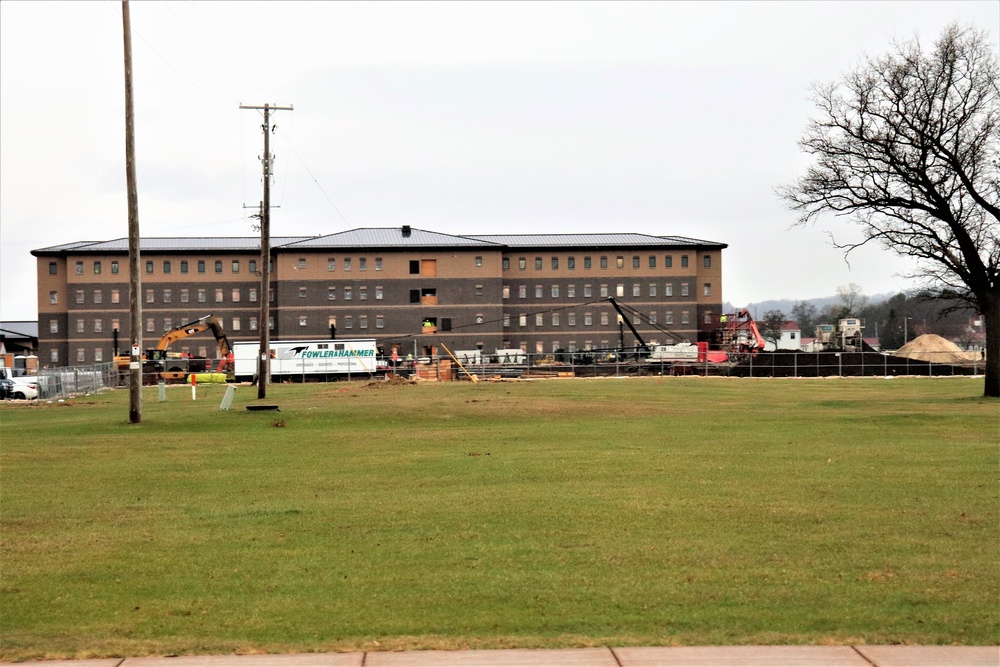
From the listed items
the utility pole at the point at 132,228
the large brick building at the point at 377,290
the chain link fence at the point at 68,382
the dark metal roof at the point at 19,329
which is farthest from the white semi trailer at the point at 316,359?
the dark metal roof at the point at 19,329

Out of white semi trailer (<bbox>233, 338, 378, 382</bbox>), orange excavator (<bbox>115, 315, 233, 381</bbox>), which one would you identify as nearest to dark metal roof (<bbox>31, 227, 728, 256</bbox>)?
white semi trailer (<bbox>233, 338, 378, 382</bbox>)

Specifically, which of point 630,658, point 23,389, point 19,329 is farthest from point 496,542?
point 19,329

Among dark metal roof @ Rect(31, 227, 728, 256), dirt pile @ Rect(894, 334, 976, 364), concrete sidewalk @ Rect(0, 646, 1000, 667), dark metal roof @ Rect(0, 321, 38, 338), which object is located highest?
dark metal roof @ Rect(31, 227, 728, 256)

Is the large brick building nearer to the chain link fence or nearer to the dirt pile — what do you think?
the dirt pile

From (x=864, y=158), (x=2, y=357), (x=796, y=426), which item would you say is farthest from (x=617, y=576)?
(x=2, y=357)

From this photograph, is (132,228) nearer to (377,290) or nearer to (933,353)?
(933,353)

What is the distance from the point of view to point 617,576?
37.7 ft

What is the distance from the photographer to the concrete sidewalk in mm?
8523

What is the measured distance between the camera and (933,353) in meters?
101

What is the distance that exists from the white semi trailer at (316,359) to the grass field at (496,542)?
6388 cm

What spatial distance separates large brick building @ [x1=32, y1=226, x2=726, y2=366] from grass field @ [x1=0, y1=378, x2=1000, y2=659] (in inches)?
3694

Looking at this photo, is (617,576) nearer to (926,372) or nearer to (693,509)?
(693,509)

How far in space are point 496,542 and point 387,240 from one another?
111972mm

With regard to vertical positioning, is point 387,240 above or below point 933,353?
above
